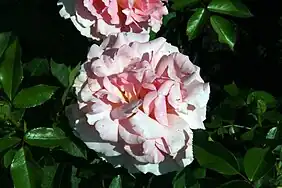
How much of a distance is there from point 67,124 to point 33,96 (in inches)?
2.9

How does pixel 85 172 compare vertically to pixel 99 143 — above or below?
below

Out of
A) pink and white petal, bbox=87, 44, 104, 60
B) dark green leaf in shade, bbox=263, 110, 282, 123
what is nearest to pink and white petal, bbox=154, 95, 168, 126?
pink and white petal, bbox=87, 44, 104, 60

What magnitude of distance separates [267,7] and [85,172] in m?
1.14

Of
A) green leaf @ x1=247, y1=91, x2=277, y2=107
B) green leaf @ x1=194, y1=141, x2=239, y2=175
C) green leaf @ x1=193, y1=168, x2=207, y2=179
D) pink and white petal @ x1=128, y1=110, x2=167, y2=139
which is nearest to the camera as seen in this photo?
pink and white petal @ x1=128, y1=110, x2=167, y2=139

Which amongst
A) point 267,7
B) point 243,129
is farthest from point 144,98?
point 267,7

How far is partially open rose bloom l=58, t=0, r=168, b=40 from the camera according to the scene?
4.07 feet

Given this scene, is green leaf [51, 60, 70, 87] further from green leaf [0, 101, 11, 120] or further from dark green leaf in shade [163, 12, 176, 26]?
dark green leaf in shade [163, 12, 176, 26]

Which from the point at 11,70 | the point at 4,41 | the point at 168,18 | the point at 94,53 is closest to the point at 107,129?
the point at 94,53

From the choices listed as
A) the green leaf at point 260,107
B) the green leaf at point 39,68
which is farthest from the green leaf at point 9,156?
the green leaf at point 260,107

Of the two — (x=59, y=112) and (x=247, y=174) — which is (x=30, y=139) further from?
(x=247, y=174)

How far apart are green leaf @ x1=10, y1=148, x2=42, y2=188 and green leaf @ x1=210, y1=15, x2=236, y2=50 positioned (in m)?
0.53

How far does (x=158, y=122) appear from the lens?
1.03 meters

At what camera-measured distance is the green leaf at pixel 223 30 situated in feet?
4.71

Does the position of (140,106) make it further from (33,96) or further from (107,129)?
(33,96)
